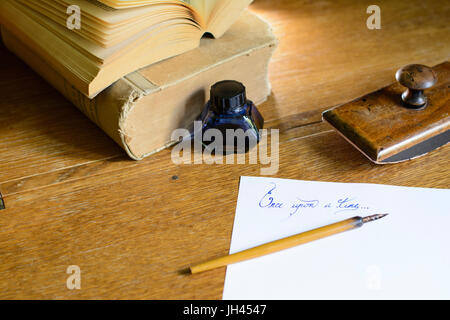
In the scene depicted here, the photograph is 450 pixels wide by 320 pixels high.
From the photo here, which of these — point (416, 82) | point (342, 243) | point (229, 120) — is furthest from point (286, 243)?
point (416, 82)

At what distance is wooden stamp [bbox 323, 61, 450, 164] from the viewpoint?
30.3 inches

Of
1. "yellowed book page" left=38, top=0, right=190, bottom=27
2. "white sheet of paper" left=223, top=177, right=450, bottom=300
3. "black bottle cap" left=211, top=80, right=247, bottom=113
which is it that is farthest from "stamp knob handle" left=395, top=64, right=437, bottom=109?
"yellowed book page" left=38, top=0, right=190, bottom=27

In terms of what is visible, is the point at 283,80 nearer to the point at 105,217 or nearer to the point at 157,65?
the point at 157,65

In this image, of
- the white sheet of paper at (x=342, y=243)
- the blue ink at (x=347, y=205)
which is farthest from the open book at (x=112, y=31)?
the blue ink at (x=347, y=205)

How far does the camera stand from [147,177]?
797mm

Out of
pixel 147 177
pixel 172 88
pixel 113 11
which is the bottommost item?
pixel 147 177

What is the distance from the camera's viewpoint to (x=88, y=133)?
894 millimetres

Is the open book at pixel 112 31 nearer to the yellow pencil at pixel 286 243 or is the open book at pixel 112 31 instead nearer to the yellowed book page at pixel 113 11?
the yellowed book page at pixel 113 11

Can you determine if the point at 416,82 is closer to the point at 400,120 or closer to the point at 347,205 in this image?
the point at 400,120

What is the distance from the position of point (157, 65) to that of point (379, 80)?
0.46m

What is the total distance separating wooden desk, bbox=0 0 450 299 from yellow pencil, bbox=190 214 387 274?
0.6 inches

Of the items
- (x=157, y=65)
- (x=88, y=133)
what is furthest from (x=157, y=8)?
(x=88, y=133)

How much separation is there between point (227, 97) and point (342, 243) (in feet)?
0.92

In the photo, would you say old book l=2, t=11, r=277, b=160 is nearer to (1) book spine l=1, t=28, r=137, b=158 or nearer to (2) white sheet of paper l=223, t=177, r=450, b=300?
(1) book spine l=1, t=28, r=137, b=158
